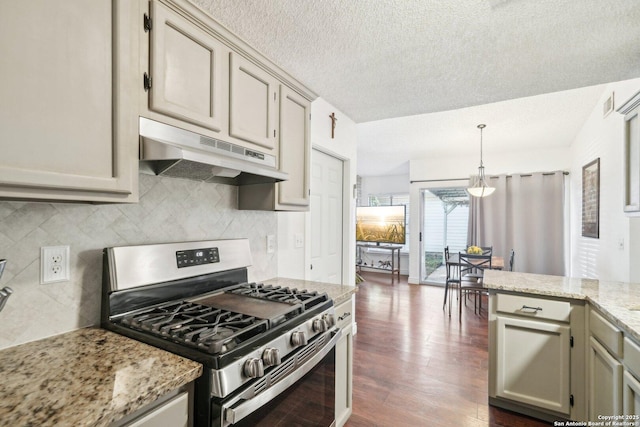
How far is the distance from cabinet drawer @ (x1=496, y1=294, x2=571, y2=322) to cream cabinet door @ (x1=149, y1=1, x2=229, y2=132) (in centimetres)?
205

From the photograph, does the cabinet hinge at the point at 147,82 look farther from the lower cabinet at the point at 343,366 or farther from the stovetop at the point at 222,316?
the lower cabinet at the point at 343,366

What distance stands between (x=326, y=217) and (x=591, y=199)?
11.3ft

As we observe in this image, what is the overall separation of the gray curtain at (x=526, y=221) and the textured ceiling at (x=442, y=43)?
132 inches

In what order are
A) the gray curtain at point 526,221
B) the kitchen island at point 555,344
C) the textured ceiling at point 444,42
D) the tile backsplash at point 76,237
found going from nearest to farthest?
the tile backsplash at point 76,237 → the textured ceiling at point 444,42 → the kitchen island at point 555,344 → the gray curtain at point 526,221

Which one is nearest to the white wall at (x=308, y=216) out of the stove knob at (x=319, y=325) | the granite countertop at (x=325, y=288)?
the granite countertop at (x=325, y=288)

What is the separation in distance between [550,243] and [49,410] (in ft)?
20.2

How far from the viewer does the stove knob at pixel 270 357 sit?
109 cm

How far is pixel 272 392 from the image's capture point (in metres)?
1.11

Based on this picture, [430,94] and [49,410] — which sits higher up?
[430,94]

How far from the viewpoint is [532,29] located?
164 centimetres

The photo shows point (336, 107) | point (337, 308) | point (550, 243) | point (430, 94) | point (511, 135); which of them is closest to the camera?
point (337, 308)

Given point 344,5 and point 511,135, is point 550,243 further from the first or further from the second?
point 344,5

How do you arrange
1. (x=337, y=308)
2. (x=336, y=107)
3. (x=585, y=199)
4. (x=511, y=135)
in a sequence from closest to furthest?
(x=337, y=308) → (x=336, y=107) → (x=585, y=199) → (x=511, y=135)

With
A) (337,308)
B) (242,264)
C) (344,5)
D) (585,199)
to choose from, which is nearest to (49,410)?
(242,264)
